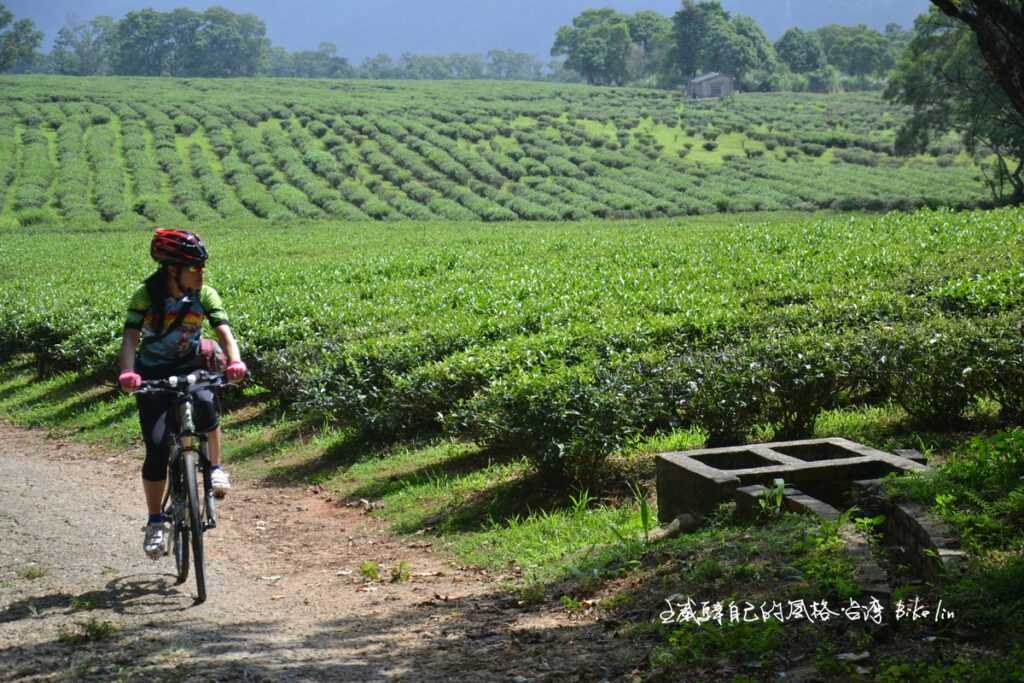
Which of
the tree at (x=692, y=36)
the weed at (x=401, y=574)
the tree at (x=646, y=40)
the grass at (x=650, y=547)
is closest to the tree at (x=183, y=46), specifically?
the tree at (x=646, y=40)

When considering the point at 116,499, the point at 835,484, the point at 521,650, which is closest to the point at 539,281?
the point at 116,499

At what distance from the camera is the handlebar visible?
6434 millimetres

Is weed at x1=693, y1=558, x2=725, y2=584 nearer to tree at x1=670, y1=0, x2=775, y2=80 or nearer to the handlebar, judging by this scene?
the handlebar

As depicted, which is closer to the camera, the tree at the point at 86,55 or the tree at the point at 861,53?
the tree at the point at 861,53

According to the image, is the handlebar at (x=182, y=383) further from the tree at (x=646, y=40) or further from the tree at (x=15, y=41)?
the tree at (x=646, y=40)

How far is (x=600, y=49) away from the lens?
143000mm

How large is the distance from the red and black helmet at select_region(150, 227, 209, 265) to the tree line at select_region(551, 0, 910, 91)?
126 meters

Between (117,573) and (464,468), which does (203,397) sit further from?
(464,468)

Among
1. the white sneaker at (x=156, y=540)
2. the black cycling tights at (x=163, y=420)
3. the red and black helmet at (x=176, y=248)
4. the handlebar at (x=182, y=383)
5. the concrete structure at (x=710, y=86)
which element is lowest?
the white sneaker at (x=156, y=540)

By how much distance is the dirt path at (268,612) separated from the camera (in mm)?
5320

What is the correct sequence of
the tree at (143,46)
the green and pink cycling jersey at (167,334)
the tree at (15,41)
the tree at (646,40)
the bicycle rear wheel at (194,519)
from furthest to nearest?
the tree at (143,46)
the tree at (646,40)
the tree at (15,41)
the green and pink cycling jersey at (167,334)
the bicycle rear wheel at (194,519)

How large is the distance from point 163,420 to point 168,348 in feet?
1.50

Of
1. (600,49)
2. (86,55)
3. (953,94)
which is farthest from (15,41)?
(953,94)

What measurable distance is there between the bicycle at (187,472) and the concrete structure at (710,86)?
11710 cm
